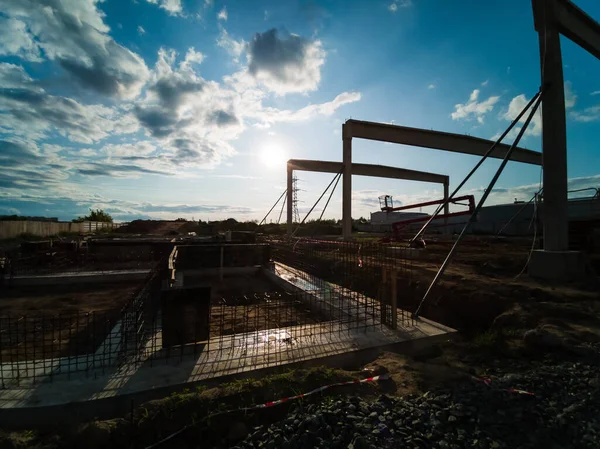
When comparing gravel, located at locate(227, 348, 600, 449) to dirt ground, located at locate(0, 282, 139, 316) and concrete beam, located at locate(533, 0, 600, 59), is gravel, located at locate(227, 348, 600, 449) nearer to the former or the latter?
dirt ground, located at locate(0, 282, 139, 316)

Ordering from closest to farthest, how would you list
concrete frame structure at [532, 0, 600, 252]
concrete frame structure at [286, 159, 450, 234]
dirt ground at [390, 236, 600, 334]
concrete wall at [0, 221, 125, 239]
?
dirt ground at [390, 236, 600, 334] → concrete frame structure at [532, 0, 600, 252] → concrete frame structure at [286, 159, 450, 234] → concrete wall at [0, 221, 125, 239]

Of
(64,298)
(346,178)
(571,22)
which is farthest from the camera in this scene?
(346,178)

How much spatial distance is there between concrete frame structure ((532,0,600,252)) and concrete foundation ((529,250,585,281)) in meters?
0.26

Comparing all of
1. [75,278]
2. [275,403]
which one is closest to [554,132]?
[275,403]

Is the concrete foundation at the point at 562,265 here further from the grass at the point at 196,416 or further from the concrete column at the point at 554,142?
the grass at the point at 196,416

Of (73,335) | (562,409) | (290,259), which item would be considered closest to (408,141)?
(290,259)

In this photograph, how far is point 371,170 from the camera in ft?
77.0

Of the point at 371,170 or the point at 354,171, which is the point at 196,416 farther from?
the point at 371,170

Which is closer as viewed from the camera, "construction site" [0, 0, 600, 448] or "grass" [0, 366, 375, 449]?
"grass" [0, 366, 375, 449]

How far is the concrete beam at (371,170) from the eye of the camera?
69.9 feet

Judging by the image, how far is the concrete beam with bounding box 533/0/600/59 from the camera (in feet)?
23.0

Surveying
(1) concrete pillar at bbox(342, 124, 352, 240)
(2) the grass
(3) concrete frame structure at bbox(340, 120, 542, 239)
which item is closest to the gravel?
(2) the grass

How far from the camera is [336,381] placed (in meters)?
3.18

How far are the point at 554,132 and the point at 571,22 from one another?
3.12 metres
